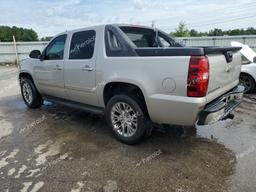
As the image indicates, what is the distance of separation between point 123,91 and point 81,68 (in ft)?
3.18

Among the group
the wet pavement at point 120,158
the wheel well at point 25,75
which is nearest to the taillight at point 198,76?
the wet pavement at point 120,158

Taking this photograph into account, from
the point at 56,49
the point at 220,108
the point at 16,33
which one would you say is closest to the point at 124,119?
the point at 220,108

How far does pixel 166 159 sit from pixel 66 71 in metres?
2.65

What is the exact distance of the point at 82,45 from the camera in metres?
5.19

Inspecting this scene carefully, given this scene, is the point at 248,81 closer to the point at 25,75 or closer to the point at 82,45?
the point at 82,45

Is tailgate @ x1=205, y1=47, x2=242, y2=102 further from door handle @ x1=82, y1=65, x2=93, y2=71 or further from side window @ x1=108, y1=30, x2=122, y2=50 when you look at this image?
door handle @ x1=82, y1=65, x2=93, y2=71

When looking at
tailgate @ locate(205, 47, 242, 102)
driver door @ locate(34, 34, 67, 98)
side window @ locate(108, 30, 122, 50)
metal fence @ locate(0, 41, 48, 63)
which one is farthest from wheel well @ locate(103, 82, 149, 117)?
metal fence @ locate(0, 41, 48, 63)

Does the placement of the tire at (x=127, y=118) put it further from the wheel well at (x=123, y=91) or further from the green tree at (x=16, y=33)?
the green tree at (x=16, y=33)

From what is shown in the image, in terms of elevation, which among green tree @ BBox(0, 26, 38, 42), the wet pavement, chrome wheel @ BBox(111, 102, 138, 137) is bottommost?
the wet pavement

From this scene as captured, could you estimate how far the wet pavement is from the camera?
338 cm

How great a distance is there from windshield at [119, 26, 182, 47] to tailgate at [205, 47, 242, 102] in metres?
1.57

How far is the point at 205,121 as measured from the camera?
3766 millimetres

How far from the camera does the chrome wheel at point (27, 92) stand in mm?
7060

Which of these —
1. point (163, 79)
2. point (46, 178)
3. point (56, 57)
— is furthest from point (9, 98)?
point (163, 79)
